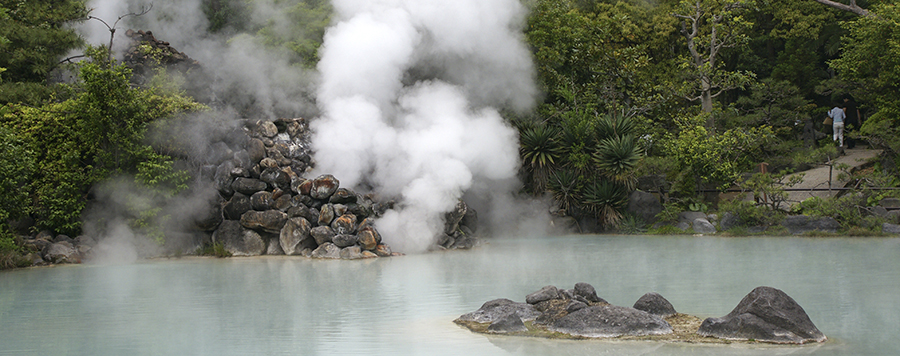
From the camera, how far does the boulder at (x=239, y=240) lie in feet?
42.2

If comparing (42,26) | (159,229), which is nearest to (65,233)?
(159,229)

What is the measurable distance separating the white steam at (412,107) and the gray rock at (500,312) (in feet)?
22.5

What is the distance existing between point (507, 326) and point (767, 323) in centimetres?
192

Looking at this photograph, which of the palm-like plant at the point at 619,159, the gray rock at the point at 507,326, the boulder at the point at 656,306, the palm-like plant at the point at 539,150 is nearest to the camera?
the gray rock at the point at 507,326

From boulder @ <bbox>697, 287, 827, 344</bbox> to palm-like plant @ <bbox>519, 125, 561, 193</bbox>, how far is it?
11.2m

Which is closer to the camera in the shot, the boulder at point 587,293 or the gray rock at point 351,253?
the boulder at point 587,293

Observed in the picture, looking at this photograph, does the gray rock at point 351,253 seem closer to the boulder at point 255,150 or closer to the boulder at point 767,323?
the boulder at point 255,150

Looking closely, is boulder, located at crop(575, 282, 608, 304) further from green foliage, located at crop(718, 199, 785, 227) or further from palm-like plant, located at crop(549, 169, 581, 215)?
palm-like plant, located at crop(549, 169, 581, 215)

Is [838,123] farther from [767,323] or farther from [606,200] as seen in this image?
[767,323]

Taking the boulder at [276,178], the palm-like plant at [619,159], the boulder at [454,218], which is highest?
the palm-like plant at [619,159]

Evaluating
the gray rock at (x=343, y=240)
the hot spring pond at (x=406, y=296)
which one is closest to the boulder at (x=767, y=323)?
the hot spring pond at (x=406, y=296)

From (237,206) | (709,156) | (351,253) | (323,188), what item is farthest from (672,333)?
(709,156)

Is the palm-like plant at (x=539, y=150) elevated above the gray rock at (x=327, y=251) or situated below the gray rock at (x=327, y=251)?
above

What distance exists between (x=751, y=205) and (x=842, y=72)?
5.38 m
